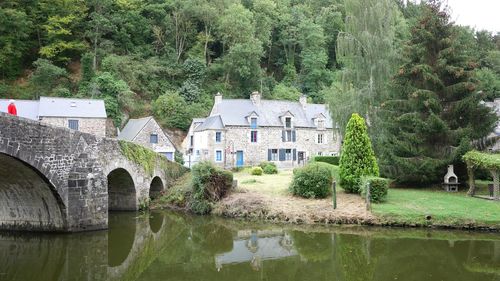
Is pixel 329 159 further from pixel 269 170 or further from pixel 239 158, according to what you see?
pixel 239 158

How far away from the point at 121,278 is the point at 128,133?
2485cm

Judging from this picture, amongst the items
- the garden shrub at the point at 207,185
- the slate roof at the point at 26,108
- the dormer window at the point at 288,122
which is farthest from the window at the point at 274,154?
the slate roof at the point at 26,108

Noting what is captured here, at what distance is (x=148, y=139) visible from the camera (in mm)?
31656

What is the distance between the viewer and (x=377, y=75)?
21.9 metres

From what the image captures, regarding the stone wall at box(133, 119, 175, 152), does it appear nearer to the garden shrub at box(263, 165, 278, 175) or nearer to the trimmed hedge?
the garden shrub at box(263, 165, 278, 175)

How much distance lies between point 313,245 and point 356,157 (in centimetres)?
624

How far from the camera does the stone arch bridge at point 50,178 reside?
11555mm

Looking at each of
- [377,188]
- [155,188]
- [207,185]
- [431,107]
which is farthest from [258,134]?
[377,188]

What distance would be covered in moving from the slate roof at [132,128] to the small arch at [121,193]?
12.0 metres

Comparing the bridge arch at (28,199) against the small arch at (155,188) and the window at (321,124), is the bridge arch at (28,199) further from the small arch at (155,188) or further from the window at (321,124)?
the window at (321,124)

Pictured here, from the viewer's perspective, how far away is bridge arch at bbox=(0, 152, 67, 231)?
1213 centimetres

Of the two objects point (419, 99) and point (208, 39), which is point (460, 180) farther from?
point (208, 39)

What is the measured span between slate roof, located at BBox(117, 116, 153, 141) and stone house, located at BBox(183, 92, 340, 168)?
4.28 metres

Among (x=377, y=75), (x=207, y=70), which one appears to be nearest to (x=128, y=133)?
(x=207, y=70)
